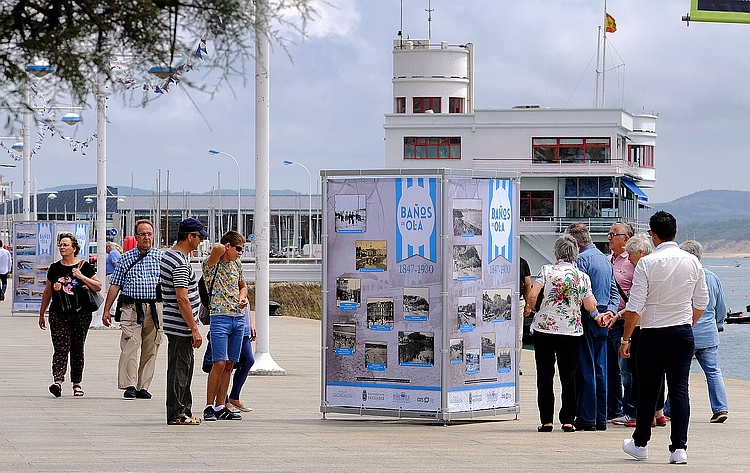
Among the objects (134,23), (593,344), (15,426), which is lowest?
(15,426)

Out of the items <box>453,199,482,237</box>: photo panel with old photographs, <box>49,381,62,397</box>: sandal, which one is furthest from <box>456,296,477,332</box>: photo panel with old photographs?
<box>49,381,62,397</box>: sandal

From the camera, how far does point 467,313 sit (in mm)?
12398

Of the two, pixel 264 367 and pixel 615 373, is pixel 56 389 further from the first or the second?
pixel 615 373

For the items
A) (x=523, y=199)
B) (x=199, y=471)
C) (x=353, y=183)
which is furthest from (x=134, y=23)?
(x=523, y=199)

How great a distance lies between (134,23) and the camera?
6355 millimetres

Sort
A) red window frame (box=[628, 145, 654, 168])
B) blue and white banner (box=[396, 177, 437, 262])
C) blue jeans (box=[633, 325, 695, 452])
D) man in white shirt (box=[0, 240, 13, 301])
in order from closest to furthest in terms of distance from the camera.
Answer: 1. blue jeans (box=[633, 325, 695, 452])
2. blue and white banner (box=[396, 177, 437, 262])
3. man in white shirt (box=[0, 240, 13, 301])
4. red window frame (box=[628, 145, 654, 168])

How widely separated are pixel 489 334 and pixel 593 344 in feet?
3.63

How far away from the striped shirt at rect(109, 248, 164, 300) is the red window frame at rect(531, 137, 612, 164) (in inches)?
2259

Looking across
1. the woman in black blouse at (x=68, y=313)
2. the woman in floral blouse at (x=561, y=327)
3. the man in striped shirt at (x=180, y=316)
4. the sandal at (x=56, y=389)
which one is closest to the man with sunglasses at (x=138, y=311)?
the woman in black blouse at (x=68, y=313)

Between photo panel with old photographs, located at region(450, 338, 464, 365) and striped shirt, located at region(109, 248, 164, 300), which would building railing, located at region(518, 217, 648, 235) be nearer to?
striped shirt, located at region(109, 248, 164, 300)

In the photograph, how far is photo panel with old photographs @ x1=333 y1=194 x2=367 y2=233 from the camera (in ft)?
40.9

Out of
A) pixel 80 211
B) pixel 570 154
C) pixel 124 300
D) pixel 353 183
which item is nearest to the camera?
pixel 353 183

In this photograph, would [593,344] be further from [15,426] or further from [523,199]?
[523,199]

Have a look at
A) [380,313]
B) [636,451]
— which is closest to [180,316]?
[380,313]
